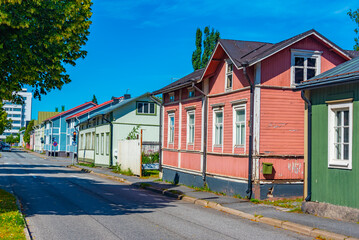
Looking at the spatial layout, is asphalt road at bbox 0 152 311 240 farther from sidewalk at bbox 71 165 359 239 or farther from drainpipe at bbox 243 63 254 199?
drainpipe at bbox 243 63 254 199

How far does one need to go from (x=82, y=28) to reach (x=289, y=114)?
8395mm

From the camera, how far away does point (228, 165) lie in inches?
679

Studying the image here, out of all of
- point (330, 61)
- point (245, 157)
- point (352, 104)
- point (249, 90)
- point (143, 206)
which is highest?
point (330, 61)

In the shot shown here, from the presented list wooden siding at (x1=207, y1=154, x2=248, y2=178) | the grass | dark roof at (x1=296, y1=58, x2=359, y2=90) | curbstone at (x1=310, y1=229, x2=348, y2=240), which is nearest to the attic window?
wooden siding at (x1=207, y1=154, x2=248, y2=178)

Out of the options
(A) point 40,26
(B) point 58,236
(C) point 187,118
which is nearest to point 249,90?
(C) point 187,118

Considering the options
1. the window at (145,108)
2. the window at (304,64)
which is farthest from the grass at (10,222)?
the window at (145,108)

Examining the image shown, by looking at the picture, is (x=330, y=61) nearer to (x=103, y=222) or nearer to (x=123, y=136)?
(x=103, y=222)

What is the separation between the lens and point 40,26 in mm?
12391

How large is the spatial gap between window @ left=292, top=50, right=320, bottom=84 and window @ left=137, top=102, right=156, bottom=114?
24.0 meters

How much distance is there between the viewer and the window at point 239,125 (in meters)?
16.4

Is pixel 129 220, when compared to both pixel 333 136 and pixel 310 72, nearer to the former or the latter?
pixel 333 136

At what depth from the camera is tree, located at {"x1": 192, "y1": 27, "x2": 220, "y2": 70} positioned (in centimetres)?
5112

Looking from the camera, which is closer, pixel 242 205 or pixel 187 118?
pixel 242 205

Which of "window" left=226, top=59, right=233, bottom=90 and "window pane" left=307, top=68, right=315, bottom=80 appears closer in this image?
"window pane" left=307, top=68, right=315, bottom=80
